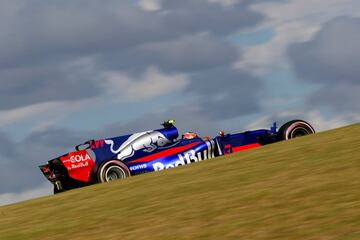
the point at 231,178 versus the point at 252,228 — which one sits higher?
the point at 231,178

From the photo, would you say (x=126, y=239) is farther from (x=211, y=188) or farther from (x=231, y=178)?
(x=231, y=178)

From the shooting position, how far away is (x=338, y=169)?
487 inches

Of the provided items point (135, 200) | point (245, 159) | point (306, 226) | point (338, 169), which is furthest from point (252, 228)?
point (245, 159)

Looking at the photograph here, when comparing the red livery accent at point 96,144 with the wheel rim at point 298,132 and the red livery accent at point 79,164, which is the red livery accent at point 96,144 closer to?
the red livery accent at point 79,164

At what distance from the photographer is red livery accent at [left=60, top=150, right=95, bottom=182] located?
22219mm

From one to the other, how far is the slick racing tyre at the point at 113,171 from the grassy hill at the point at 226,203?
12.6 ft

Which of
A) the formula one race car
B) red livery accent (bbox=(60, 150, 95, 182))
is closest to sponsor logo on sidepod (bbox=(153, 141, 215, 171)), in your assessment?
the formula one race car

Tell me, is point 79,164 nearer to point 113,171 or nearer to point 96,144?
point 96,144

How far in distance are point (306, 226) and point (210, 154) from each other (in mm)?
14269

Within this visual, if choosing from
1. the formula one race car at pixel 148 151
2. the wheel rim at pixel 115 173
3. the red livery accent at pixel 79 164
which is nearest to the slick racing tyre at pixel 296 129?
the formula one race car at pixel 148 151

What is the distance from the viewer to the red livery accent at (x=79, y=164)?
2222cm

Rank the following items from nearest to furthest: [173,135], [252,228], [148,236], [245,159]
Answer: [252,228] → [148,236] → [245,159] → [173,135]

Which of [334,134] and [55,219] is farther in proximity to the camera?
[334,134]

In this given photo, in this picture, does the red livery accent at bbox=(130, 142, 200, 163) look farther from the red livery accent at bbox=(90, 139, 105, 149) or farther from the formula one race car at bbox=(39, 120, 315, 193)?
the red livery accent at bbox=(90, 139, 105, 149)
